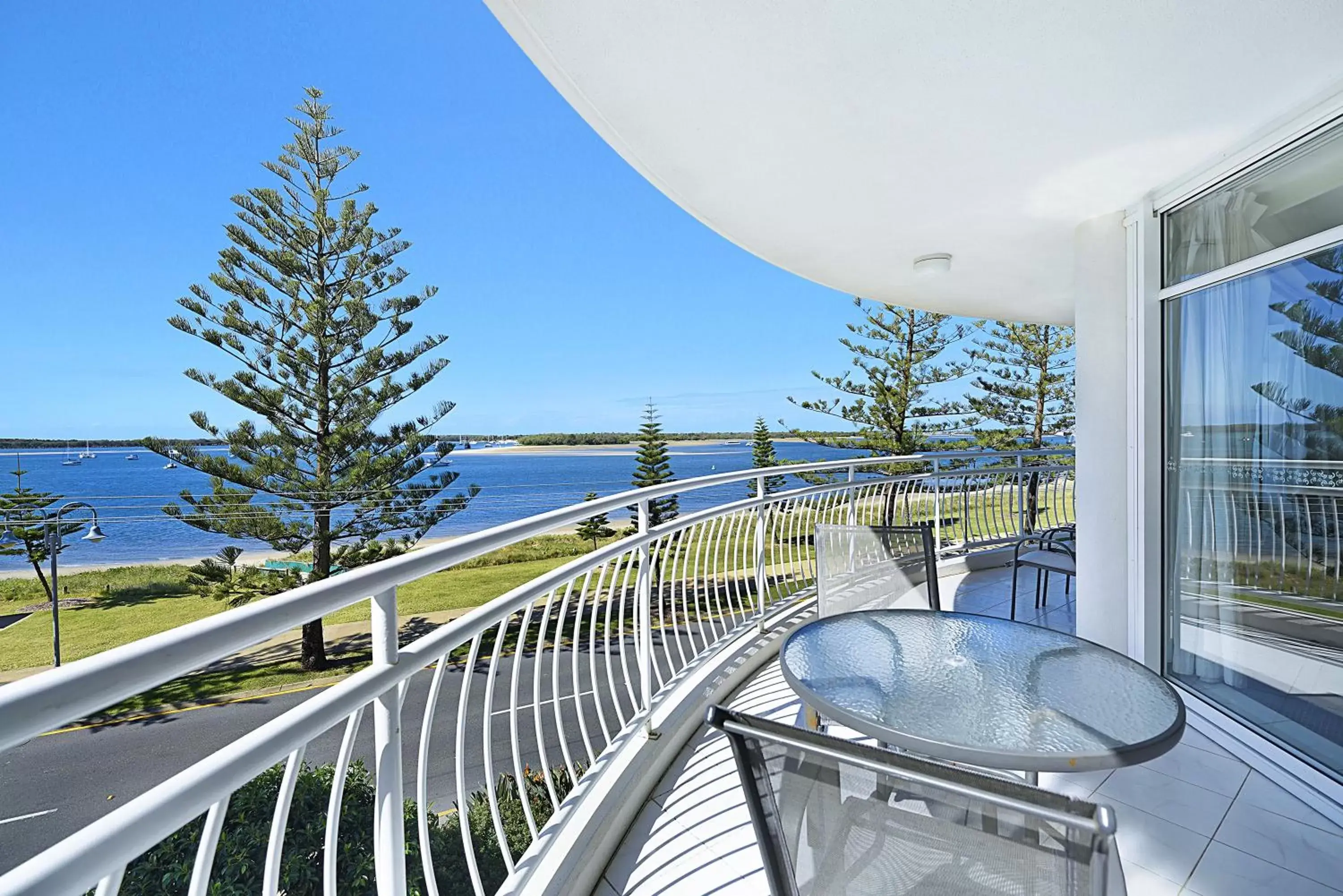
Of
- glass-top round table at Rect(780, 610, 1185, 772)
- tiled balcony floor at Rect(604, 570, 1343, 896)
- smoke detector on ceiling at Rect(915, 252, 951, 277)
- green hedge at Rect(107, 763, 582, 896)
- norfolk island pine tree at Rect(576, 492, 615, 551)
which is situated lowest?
norfolk island pine tree at Rect(576, 492, 615, 551)

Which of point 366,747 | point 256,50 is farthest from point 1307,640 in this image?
point 256,50

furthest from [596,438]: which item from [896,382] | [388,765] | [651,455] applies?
[388,765]

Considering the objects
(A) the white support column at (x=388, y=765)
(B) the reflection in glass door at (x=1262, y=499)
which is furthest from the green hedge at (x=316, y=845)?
(B) the reflection in glass door at (x=1262, y=499)

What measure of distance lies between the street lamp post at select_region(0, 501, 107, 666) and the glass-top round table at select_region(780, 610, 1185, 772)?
39.4 ft

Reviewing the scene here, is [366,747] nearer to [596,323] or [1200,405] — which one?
[1200,405]

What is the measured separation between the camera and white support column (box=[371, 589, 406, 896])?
93 cm

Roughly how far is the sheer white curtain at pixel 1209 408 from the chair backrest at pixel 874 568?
41.2 inches

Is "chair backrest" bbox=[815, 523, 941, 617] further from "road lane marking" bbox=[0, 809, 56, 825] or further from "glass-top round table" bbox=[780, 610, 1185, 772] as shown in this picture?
"road lane marking" bbox=[0, 809, 56, 825]

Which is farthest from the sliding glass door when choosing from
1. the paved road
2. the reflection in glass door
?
the paved road

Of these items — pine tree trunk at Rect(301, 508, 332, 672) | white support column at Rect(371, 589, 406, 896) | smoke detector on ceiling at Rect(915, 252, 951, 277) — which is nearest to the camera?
white support column at Rect(371, 589, 406, 896)

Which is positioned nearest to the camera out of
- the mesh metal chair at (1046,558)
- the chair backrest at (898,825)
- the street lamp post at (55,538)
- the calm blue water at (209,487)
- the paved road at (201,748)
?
the chair backrest at (898,825)

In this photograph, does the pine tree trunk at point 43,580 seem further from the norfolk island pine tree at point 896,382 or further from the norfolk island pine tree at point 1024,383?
the norfolk island pine tree at point 1024,383

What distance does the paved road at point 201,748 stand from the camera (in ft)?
21.2

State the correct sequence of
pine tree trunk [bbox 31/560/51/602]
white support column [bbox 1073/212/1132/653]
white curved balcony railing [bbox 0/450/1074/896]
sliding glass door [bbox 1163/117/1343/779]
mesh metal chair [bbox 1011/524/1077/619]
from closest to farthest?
1. white curved balcony railing [bbox 0/450/1074/896]
2. sliding glass door [bbox 1163/117/1343/779]
3. white support column [bbox 1073/212/1132/653]
4. mesh metal chair [bbox 1011/524/1077/619]
5. pine tree trunk [bbox 31/560/51/602]
